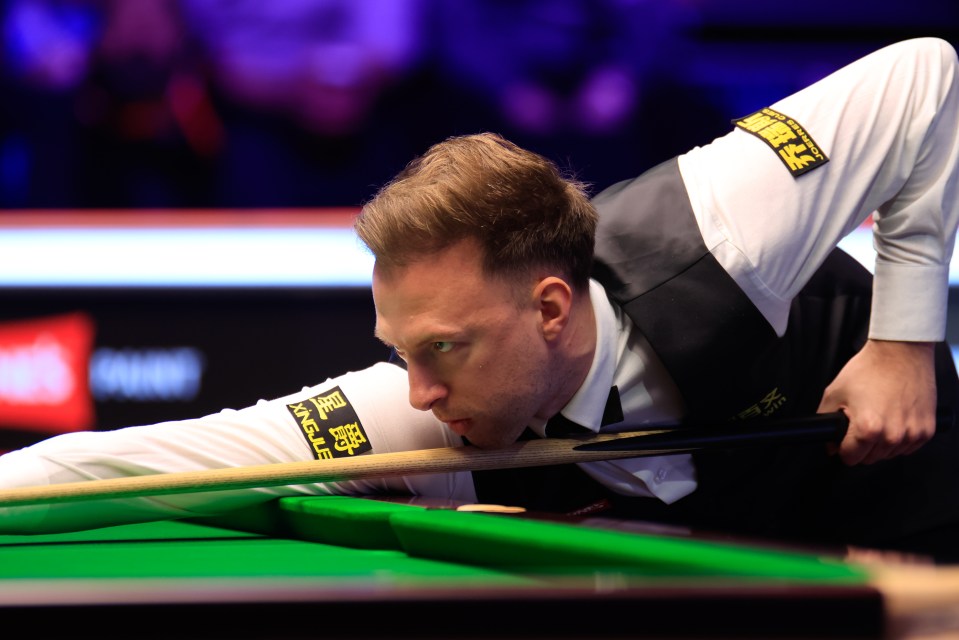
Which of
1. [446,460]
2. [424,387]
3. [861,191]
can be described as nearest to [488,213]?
[424,387]

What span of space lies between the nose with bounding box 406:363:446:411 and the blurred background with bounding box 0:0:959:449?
2539 mm

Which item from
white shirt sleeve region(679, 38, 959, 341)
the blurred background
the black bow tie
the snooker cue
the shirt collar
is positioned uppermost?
the blurred background

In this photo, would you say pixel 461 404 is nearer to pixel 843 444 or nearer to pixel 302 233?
pixel 843 444

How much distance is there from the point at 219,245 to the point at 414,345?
2.69 meters

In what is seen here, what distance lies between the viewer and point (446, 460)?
178 cm

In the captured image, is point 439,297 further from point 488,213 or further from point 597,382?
point 597,382

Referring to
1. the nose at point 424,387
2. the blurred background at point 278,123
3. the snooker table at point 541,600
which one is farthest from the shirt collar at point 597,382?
the blurred background at point 278,123

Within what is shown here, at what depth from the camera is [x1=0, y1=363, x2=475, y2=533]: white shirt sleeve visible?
69.0 inches

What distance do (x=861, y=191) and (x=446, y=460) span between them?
86 cm

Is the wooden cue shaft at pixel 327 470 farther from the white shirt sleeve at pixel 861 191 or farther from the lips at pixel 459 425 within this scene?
the white shirt sleeve at pixel 861 191

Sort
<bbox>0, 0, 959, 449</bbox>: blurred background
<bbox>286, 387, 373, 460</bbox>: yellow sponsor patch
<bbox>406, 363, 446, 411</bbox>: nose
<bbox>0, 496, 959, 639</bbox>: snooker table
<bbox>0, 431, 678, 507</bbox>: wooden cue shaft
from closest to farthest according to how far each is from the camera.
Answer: <bbox>0, 496, 959, 639</bbox>: snooker table, <bbox>0, 431, 678, 507</bbox>: wooden cue shaft, <bbox>406, 363, 446, 411</bbox>: nose, <bbox>286, 387, 373, 460</bbox>: yellow sponsor patch, <bbox>0, 0, 959, 449</bbox>: blurred background

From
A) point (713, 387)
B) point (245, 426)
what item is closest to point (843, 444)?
point (713, 387)

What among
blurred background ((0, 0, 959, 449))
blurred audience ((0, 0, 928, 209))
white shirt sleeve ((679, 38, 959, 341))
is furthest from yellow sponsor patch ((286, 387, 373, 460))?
Answer: blurred audience ((0, 0, 928, 209))

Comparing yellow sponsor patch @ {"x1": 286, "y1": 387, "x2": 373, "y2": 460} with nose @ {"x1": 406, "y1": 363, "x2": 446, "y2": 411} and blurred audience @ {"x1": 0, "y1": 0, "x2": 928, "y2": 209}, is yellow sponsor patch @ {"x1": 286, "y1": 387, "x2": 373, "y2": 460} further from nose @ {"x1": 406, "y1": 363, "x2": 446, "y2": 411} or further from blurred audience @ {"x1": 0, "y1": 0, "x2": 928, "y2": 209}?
blurred audience @ {"x1": 0, "y1": 0, "x2": 928, "y2": 209}
